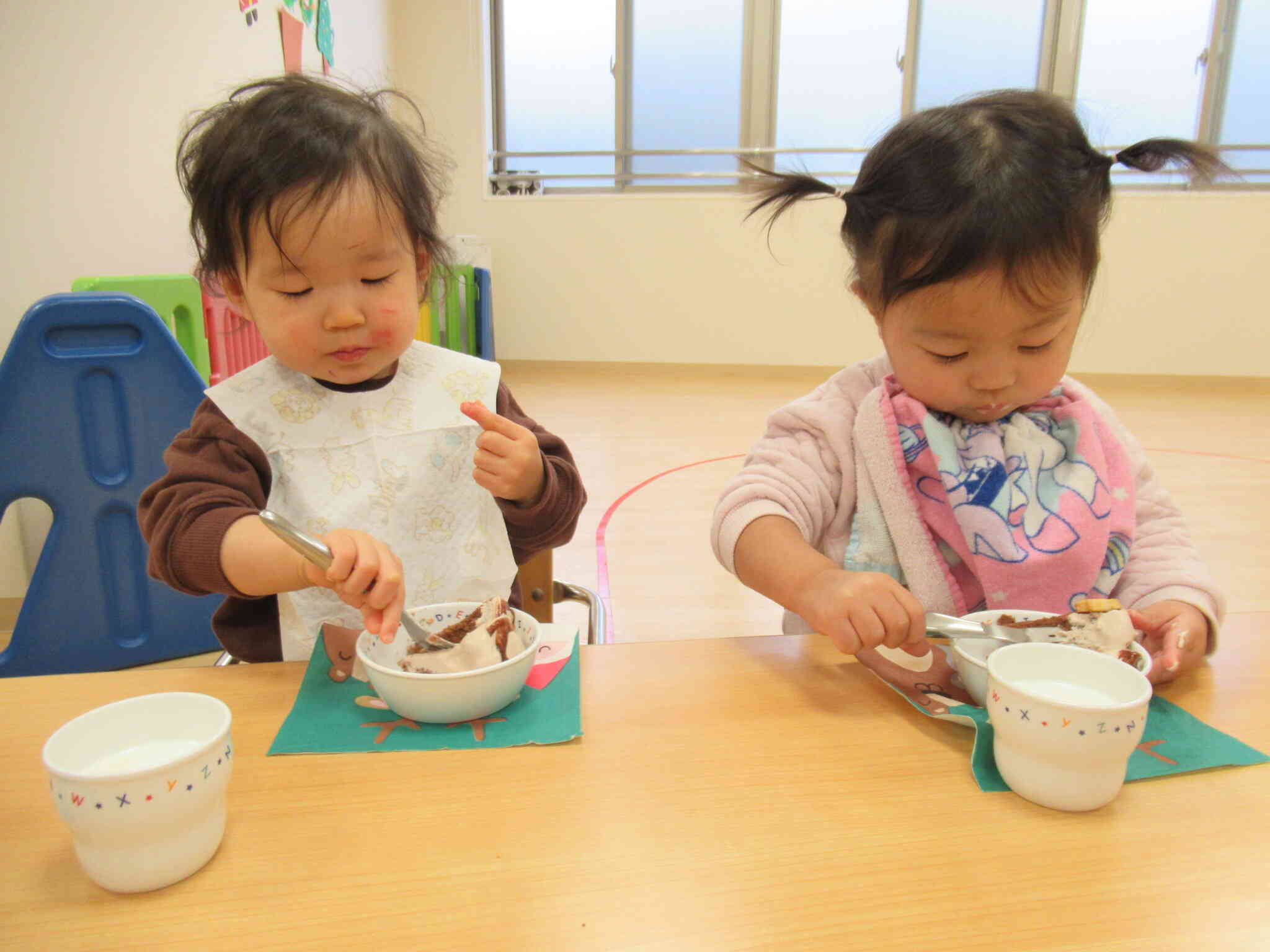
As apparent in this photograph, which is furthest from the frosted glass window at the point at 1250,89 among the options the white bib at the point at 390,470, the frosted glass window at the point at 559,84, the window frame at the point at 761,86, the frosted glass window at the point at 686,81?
the white bib at the point at 390,470

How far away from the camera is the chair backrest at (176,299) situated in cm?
144

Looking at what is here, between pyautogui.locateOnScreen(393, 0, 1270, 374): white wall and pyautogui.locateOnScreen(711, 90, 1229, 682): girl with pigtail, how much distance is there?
12.7ft

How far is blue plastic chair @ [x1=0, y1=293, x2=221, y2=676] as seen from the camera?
1.14 metres

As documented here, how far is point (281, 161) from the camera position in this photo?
737 millimetres

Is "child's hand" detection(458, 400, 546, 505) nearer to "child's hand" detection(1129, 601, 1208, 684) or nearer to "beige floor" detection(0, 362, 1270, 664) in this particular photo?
"child's hand" detection(1129, 601, 1208, 684)

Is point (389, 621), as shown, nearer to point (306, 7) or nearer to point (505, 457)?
point (505, 457)

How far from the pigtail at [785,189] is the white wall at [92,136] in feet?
3.04

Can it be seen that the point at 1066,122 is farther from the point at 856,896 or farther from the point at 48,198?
the point at 48,198

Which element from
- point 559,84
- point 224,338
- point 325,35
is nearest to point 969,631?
point 224,338

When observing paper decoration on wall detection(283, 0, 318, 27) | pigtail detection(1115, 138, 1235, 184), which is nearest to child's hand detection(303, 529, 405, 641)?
pigtail detection(1115, 138, 1235, 184)

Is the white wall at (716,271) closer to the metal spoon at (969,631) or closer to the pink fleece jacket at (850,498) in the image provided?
the pink fleece jacket at (850,498)

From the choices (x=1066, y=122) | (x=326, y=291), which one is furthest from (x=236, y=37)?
(x=1066, y=122)

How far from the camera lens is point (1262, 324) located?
182 inches

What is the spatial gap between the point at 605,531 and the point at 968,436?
65.5 inches
